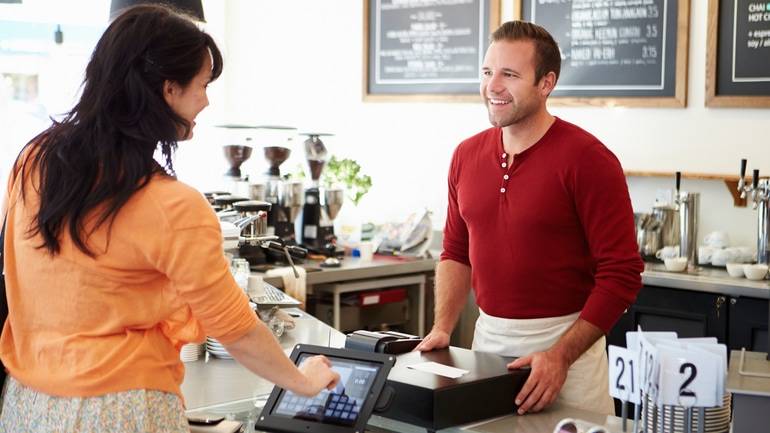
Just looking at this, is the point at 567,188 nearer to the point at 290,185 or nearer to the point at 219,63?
the point at 219,63

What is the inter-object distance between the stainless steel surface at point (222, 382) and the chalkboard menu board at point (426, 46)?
228 cm

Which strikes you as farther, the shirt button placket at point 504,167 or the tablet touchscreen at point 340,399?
the shirt button placket at point 504,167

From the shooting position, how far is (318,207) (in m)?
4.84

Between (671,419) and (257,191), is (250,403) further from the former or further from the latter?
(257,191)

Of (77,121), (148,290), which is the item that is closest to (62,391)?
(148,290)

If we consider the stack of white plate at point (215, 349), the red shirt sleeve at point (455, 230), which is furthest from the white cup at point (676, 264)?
the stack of white plate at point (215, 349)

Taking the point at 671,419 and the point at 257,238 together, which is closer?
the point at 671,419

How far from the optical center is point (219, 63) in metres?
1.67

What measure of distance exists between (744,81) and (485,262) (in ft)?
6.76

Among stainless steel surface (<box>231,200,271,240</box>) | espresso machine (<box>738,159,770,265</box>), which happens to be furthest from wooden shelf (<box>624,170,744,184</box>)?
stainless steel surface (<box>231,200,271,240</box>)

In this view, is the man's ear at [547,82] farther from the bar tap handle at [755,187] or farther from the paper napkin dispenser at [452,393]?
the bar tap handle at [755,187]

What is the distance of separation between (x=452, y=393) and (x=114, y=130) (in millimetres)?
838

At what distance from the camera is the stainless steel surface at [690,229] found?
414 cm

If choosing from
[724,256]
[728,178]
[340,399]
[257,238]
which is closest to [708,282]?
[724,256]
